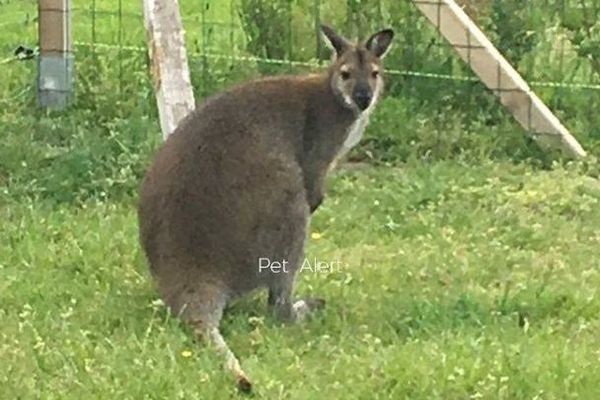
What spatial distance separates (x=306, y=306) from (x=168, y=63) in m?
1.94

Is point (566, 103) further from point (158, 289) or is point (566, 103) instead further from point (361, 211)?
point (158, 289)

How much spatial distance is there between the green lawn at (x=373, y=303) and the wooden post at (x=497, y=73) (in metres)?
0.30

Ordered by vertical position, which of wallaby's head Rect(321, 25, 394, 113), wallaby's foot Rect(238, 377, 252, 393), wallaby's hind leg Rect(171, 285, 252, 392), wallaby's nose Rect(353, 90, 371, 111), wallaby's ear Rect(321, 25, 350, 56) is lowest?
wallaby's foot Rect(238, 377, 252, 393)

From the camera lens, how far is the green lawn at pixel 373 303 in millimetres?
5355

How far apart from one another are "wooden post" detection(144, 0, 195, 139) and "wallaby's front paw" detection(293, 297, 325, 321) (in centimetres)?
161

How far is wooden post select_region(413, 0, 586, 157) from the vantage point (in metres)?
8.80

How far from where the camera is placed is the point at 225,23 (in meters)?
11.1

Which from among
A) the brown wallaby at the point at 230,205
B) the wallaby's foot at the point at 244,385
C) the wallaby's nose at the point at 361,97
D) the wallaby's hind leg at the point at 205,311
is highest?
the wallaby's nose at the point at 361,97

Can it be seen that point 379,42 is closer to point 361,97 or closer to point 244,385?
point 361,97

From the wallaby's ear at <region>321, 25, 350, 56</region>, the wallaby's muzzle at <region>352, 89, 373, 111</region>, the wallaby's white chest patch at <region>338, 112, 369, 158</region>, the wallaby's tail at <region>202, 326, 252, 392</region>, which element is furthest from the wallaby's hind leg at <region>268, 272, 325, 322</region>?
the wallaby's ear at <region>321, 25, 350, 56</region>

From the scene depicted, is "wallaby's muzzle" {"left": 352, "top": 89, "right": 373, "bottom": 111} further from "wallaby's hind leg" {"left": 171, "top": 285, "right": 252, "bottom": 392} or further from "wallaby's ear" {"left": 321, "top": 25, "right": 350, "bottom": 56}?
"wallaby's hind leg" {"left": 171, "top": 285, "right": 252, "bottom": 392}

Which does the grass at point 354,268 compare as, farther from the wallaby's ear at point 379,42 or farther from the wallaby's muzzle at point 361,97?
the wallaby's ear at point 379,42

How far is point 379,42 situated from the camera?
7082 mm

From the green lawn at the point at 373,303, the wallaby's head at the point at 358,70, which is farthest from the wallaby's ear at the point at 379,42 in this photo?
the green lawn at the point at 373,303
